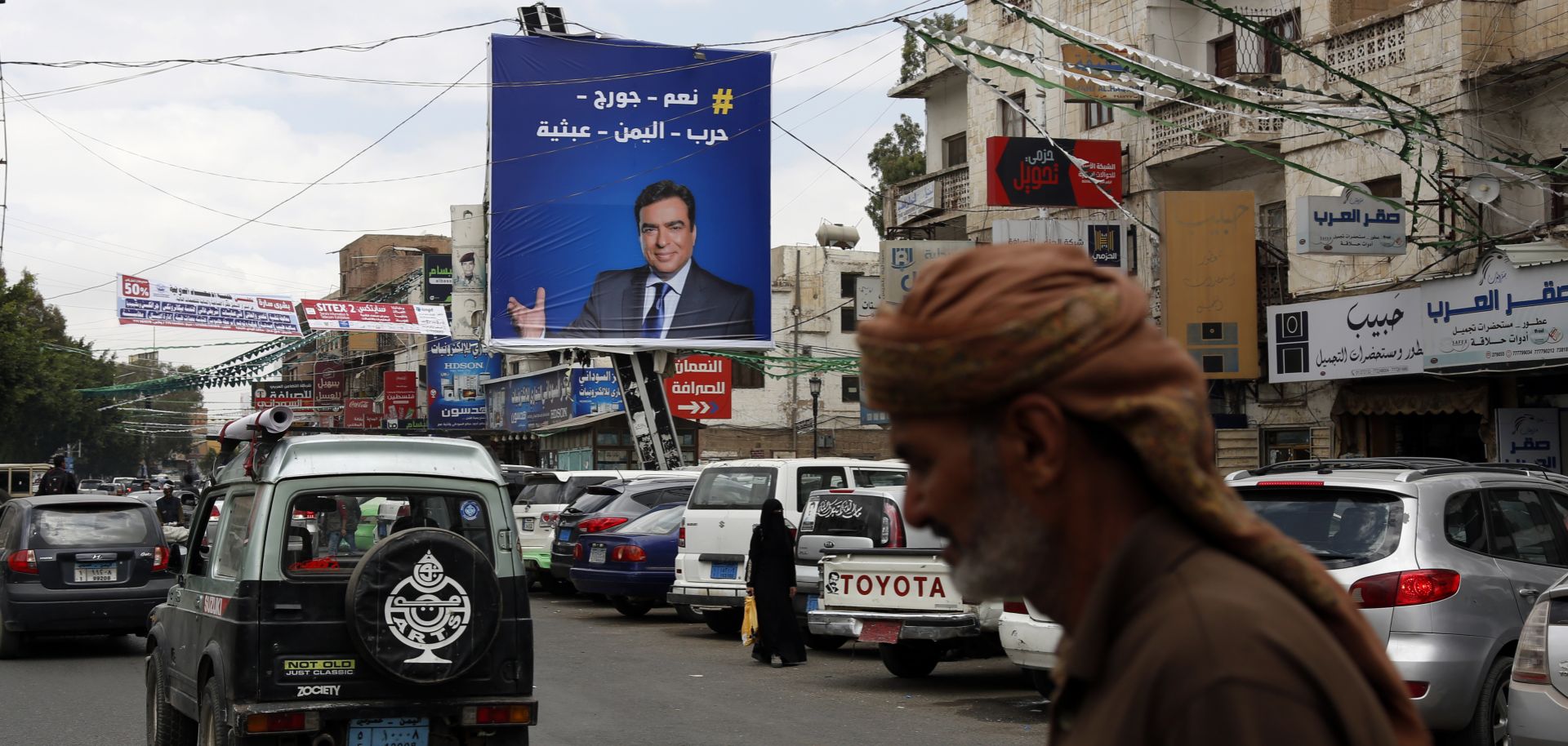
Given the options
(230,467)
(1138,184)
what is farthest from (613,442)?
(230,467)

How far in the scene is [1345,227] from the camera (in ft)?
62.8

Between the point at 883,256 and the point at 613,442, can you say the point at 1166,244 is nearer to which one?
the point at 883,256

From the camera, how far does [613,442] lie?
47.4 meters

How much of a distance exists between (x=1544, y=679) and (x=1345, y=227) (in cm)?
1303

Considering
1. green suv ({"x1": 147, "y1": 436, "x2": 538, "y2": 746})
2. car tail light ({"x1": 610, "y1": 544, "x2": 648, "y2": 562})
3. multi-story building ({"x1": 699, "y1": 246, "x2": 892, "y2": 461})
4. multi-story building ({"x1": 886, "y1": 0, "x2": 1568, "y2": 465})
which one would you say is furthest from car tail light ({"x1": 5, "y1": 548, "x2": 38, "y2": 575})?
multi-story building ({"x1": 699, "y1": 246, "x2": 892, "y2": 461})

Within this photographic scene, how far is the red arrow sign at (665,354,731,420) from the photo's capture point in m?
44.8

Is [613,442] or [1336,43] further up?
[1336,43]

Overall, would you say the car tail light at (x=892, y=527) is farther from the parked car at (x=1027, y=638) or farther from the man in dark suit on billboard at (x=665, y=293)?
the man in dark suit on billboard at (x=665, y=293)

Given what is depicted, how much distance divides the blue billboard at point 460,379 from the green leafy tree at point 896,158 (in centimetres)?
1664

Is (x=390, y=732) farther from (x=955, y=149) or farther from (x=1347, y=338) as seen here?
(x=955, y=149)

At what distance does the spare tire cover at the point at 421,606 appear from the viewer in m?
7.27

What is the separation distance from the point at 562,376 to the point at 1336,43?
102 feet

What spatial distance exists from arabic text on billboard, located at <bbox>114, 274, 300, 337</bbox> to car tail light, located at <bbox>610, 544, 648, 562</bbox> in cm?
2002

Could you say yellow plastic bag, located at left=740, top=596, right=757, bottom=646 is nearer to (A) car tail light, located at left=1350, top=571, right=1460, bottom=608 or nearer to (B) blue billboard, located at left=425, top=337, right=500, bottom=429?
(A) car tail light, located at left=1350, top=571, right=1460, bottom=608
